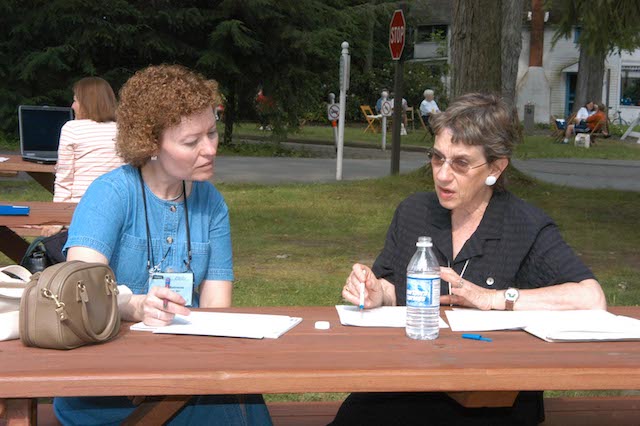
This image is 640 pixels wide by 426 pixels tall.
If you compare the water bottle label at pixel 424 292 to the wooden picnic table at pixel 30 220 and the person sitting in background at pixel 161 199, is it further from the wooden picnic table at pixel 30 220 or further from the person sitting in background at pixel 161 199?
the wooden picnic table at pixel 30 220

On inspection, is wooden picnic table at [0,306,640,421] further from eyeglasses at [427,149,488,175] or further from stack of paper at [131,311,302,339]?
eyeglasses at [427,149,488,175]

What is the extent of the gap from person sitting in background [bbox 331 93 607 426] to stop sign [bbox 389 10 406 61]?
10.6m

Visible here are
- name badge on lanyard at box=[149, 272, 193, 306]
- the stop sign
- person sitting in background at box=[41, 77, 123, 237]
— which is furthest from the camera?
the stop sign

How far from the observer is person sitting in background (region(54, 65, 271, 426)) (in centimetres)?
299

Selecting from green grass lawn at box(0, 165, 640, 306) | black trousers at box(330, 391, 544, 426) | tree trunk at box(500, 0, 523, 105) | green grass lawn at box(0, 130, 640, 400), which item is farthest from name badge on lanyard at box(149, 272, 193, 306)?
tree trunk at box(500, 0, 523, 105)

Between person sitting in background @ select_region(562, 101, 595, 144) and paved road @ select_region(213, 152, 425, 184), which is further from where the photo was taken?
person sitting in background @ select_region(562, 101, 595, 144)

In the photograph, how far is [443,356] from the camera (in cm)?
233

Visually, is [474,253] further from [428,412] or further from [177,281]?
[177,281]

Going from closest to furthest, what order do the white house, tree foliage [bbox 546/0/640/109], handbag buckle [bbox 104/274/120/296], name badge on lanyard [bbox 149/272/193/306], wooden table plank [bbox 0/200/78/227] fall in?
handbag buckle [bbox 104/274/120/296]
name badge on lanyard [bbox 149/272/193/306]
wooden table plank [bbox 0/200/78/227]
tree foliage [bbox 546/0/640/109]
the white house

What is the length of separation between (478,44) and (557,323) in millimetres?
10198

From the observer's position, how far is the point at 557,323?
8.92 ft

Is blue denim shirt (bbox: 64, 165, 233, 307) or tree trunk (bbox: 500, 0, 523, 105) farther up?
tree trunk (bbox: 500, 0, 523, 105)

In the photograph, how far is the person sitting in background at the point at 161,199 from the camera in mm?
2986

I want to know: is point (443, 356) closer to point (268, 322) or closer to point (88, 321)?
point (268, 322)
